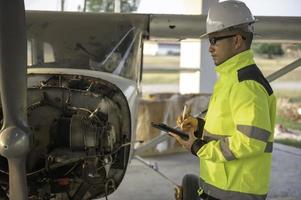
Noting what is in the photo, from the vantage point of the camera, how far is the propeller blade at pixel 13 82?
100 inches

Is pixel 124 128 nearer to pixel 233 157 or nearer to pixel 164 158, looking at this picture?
pixel 233 157

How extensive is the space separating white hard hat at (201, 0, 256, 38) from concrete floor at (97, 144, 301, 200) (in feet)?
10.3

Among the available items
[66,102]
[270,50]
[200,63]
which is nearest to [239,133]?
[66,102]

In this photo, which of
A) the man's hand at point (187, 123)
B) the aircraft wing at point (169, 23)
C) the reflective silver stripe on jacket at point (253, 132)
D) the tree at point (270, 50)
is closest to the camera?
the reflective silver stripe on jacket at point (253, 132)

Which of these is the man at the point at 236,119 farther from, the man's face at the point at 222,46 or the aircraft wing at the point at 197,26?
the aircraft wing at the point at 197,26

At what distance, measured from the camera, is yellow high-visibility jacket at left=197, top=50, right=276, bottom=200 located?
7.07 feet

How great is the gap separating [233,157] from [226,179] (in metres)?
0.17

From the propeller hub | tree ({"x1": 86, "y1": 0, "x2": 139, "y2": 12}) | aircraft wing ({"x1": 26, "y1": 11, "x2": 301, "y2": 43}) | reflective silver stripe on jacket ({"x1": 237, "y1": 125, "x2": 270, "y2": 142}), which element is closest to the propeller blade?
the propeller hub

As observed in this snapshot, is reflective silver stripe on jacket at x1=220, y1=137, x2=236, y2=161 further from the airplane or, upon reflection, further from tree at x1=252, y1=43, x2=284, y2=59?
tree at x1=252, y1=43, x2=284, y2=59

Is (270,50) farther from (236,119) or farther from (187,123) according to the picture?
(236,119)

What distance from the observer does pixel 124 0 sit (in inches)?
417

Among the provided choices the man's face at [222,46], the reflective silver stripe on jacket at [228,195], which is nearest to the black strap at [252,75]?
the man's face at [222,46]

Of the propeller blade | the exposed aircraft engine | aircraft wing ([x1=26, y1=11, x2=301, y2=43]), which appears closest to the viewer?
the propeller blade

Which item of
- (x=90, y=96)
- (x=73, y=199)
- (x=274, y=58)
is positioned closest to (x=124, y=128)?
(x=90, y=96)
